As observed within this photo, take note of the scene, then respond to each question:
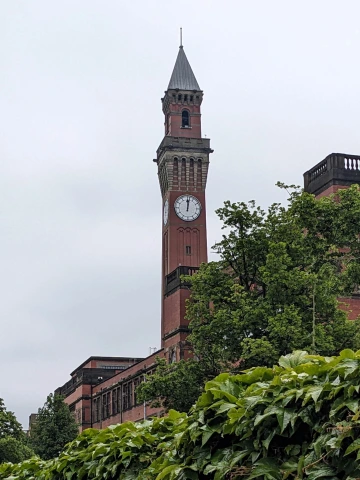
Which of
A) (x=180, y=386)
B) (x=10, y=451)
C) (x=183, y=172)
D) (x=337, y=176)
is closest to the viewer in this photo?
(x=180, y=386)

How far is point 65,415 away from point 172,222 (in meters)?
23.3

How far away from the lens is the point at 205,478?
25.9 ft

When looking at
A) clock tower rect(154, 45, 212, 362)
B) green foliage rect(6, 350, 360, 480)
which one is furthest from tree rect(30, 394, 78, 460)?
green foliage rect(6, 350, 360, 480)

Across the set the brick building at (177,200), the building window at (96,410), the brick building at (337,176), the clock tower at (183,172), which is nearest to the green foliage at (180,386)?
the brick building at (337,176)

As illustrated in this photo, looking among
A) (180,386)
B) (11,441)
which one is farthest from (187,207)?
(180,386)

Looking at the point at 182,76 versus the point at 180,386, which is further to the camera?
the point at 182,76

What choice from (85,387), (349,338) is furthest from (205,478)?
(85,387)

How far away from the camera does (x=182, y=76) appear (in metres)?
91.9

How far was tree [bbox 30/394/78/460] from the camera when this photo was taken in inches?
Answer: 2699

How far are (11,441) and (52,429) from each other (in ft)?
54.5

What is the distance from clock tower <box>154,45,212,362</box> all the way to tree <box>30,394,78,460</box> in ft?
54.3

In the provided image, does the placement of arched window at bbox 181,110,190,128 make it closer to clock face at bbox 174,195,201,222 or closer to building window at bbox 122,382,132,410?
clock face at bbox 174,195,201,222

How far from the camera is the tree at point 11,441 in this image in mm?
51781

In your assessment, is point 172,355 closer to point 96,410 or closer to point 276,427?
point 96,410
